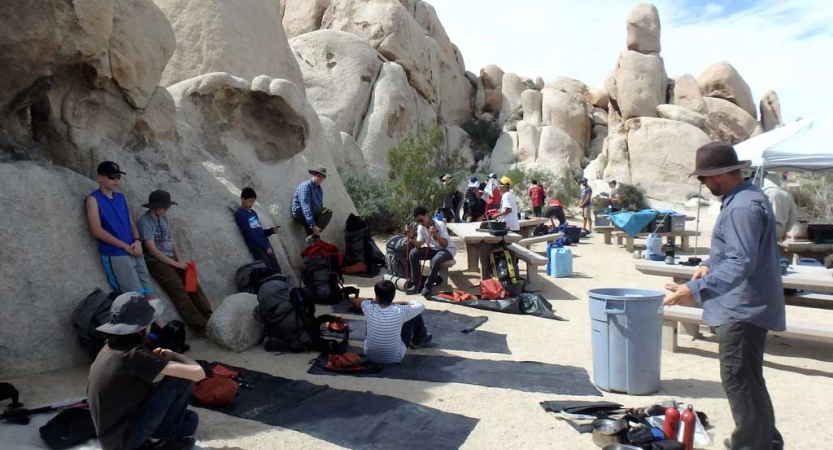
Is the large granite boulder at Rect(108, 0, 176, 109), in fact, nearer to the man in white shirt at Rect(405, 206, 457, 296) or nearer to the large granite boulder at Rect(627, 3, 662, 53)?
the man in white shirt at Rect(405, 206, 457, 296)

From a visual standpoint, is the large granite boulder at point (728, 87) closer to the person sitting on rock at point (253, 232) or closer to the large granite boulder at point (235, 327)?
the person sitting on rock at point (253, 232)

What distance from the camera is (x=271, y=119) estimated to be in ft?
35.7

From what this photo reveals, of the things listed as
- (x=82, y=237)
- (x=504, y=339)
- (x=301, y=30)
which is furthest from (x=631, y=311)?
(x=301, y=30)

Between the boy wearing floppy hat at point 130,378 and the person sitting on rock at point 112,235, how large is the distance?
2.53 meters

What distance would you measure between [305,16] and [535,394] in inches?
1009

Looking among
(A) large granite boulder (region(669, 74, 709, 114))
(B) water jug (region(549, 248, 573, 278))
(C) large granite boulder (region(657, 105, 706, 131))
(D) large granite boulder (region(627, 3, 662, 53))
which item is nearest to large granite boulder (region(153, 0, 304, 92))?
(B) water jug (region(549, 248, 573, 278))

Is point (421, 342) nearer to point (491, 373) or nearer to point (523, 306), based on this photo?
point (491, 373)

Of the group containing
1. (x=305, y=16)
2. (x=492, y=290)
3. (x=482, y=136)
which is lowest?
(x=492, y=290)

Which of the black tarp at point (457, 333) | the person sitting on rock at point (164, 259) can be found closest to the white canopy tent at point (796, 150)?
the black tarp at point (457, 333)

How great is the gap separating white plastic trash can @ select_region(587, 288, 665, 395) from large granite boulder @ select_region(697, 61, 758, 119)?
30.3 metres

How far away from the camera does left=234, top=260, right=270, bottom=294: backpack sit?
24.1ft

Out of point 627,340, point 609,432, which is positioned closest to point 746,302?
point 609,432

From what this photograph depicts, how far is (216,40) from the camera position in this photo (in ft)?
43.9

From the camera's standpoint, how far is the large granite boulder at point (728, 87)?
30.6 metres
